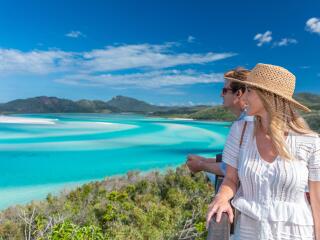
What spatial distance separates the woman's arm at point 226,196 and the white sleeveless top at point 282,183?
0.13 ft

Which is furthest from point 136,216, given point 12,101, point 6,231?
point 12,101

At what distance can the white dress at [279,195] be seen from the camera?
116 cm

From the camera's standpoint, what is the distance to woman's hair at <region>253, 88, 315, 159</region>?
47.5 inches

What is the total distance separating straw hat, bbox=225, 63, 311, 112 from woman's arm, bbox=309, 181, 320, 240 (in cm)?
28

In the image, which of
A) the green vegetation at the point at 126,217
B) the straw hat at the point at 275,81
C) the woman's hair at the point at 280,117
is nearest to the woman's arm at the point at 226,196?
the woman's hair at the point at 280,117

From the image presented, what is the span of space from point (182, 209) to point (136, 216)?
1325mm

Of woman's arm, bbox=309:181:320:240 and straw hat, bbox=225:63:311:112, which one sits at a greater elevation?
straw hat, bbox=225:63:311:112

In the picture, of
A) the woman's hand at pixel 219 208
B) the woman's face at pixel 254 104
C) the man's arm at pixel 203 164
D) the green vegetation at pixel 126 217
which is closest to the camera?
the woman's hand at pixel 219 208

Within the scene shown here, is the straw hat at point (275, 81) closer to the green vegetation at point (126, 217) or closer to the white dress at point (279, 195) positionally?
the white dress at point (279, 195)

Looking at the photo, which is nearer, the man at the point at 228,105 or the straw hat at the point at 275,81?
the straw hat at the point at 275,81

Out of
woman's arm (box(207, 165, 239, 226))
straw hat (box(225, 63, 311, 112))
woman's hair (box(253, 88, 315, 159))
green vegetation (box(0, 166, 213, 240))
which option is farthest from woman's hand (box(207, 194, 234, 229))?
green vegetation (box(0, 166, 213, 240))

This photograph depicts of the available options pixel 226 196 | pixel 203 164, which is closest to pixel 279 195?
pixel 226 196

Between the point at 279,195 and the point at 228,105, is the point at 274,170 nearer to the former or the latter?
the point at 279,195

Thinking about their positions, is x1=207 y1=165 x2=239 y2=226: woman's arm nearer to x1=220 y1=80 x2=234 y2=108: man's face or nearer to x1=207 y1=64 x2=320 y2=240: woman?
x1=207 y1=64 x2=320 y2=240: woman
